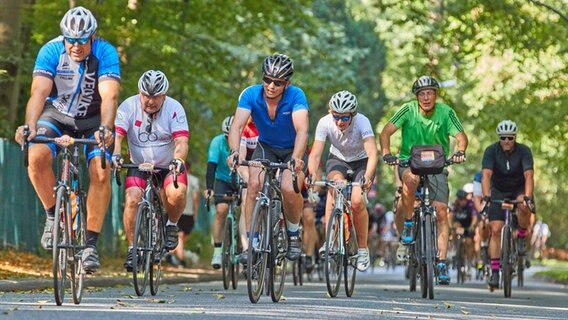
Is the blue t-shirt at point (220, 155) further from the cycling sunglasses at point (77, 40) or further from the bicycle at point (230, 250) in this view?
the cycling sunglasses at point (77, 40)

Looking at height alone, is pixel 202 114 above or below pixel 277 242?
above

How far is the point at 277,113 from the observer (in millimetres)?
14750

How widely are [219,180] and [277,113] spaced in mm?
5276

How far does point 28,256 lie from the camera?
22.5m

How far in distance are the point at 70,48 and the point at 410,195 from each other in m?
5.31

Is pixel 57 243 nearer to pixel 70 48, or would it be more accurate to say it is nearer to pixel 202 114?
pixel 70 48

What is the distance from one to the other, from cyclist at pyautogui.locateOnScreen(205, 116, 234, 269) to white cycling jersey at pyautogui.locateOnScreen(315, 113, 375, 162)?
2.36m

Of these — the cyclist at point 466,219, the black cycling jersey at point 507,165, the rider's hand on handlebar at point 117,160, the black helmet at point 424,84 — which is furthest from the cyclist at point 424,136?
the cyclist at point 466,219

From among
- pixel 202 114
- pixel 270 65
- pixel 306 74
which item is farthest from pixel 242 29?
pixel 270 65

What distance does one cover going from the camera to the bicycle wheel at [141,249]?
1461cm

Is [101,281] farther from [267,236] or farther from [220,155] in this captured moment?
[267,236]

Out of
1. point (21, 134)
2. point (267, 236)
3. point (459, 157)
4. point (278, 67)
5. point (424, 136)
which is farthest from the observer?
point (424, 136)

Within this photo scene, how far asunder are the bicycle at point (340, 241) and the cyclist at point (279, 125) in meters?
0.89

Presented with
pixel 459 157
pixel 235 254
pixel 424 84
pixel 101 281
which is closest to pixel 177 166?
pixel 459 157
